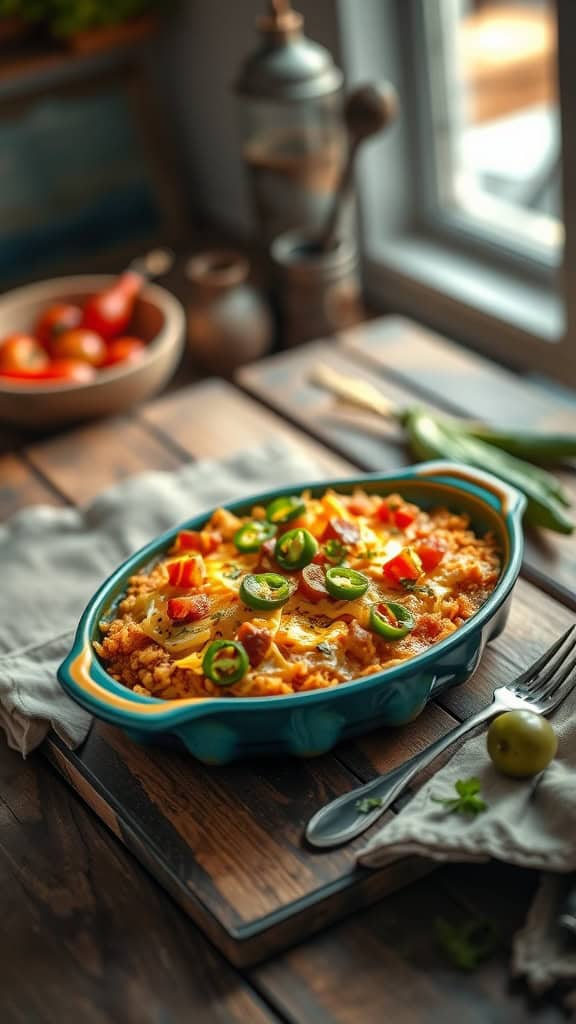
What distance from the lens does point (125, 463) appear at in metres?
2.21

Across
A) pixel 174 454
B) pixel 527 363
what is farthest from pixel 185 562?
pixel 527 363

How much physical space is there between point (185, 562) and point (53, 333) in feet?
3.58

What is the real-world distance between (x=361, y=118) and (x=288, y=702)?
4.90 ft

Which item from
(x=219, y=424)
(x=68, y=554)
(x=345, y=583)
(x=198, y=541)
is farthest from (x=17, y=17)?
(x=345, y=583)

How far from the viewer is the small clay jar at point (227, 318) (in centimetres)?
266

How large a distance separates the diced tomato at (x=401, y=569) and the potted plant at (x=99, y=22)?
80.3 inches

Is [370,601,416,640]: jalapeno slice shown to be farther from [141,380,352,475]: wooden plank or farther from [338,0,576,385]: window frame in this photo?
[338,0,576,385]: window frame

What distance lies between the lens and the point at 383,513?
5.54 ft

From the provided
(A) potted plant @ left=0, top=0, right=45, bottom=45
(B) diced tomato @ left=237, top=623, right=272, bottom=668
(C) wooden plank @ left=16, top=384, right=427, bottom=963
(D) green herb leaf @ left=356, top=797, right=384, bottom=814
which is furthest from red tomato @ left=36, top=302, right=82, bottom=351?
(D) green herb leaf @ left=356, top=797, right=384, bottom=814

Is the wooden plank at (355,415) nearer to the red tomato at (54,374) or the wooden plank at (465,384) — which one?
the wooden plank at (465,384)

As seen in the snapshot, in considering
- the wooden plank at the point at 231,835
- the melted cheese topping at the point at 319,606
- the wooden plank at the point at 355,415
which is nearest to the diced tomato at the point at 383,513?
the melted cheese topping at the point at 319,606

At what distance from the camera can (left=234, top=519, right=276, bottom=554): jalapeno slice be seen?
5.35 ft

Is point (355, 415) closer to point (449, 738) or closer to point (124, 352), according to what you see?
point (124, 352)

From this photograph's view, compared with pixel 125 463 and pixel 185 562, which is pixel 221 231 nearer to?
pixel 125 463
